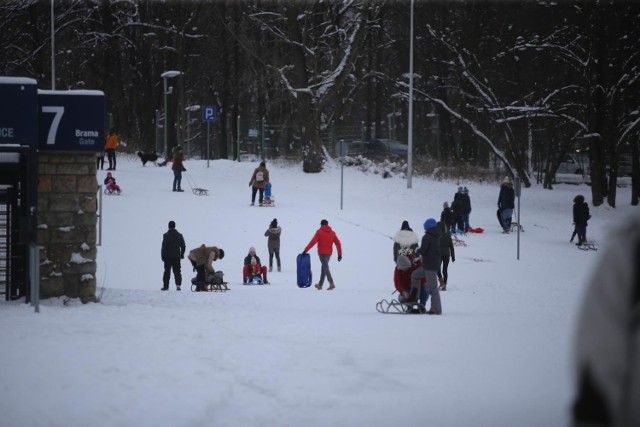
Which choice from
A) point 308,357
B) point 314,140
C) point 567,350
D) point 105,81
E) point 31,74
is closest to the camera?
point 308,357

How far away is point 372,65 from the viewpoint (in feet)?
194

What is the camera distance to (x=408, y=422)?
759 centimetres

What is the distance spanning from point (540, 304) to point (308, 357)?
903 centimetres

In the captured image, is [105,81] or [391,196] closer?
[391,196]

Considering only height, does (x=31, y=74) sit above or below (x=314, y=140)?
above

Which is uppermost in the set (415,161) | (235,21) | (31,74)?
(235,21)

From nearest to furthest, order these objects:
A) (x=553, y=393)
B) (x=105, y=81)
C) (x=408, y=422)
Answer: (x=408, y=422) → (x=553, y=393) → (x=105, y=81)

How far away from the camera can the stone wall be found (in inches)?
565

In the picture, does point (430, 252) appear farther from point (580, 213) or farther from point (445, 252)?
point (580, 213)

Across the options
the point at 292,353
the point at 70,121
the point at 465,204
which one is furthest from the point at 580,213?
the point at 292,353

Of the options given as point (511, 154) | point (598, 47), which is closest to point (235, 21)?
point (511, 154)

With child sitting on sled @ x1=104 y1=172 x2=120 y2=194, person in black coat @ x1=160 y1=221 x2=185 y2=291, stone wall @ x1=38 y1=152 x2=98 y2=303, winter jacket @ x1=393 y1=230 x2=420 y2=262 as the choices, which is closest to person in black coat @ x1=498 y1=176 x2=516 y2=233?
child sitting on sled @ x1=104 y1=172 x2=120 y2=194

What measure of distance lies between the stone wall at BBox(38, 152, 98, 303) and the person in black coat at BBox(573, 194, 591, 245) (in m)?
19.9

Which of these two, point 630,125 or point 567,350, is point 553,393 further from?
point 630,125
